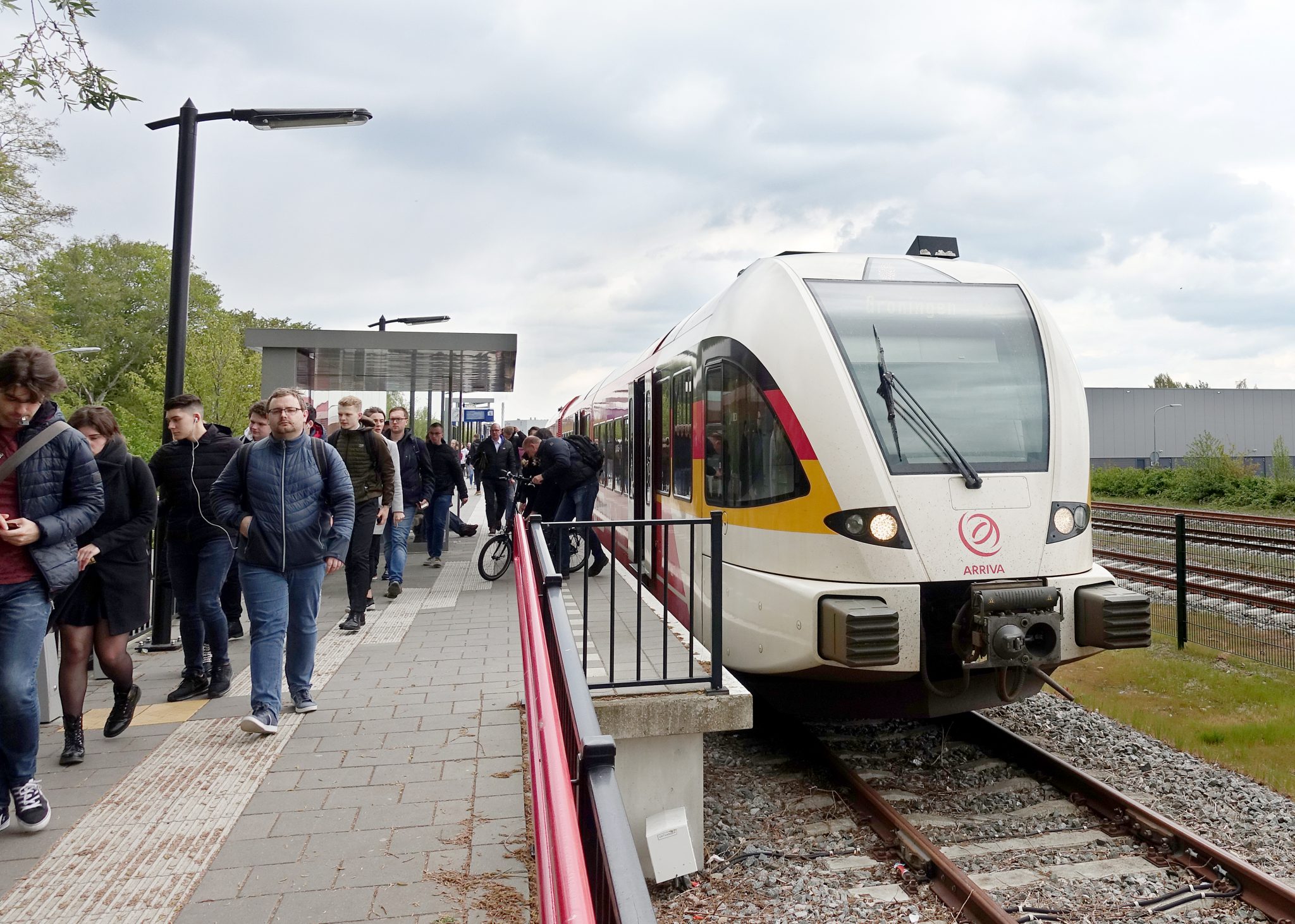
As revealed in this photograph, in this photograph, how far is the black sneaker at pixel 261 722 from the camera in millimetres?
5074

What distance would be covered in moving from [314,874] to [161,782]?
138 cm

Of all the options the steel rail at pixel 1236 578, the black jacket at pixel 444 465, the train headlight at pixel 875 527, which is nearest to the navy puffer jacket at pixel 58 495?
the train headlight at pixel 875 527

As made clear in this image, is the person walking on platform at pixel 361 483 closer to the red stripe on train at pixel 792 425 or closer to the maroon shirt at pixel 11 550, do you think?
the red stripe on train at pixel 792 425

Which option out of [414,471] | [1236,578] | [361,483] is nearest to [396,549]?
[414,471]

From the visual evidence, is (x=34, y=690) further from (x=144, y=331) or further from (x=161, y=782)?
(x=144, y=331)

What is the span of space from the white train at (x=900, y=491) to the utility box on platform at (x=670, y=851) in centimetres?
115

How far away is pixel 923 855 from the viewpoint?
4.68 metres

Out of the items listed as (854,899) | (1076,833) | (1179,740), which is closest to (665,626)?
(854,899)

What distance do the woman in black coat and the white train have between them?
261 cm

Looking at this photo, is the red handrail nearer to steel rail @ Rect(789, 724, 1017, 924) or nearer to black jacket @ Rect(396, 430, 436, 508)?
steel rail @ Rect(789, 724, 1017, 924)

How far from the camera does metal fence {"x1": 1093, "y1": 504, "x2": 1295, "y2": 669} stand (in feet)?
31.8

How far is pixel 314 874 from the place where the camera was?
355cm

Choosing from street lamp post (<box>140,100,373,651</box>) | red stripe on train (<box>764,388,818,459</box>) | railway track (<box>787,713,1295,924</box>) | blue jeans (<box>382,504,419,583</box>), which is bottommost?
railway track (<box>787,713,1295,924</box>)

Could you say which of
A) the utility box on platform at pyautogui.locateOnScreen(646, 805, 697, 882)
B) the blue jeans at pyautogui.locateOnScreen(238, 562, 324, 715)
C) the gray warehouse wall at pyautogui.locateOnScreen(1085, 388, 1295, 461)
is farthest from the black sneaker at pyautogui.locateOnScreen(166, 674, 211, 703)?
the gray warehouse wall at pyautogui.locateOnScreen(1085, 388, 1295, 461)
